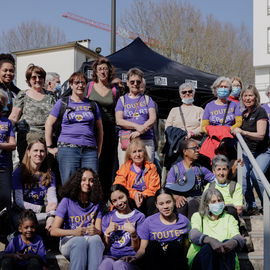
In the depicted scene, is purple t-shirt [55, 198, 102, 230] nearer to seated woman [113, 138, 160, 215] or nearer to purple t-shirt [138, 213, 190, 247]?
purple t-shirt [138, 213, 190, 247]

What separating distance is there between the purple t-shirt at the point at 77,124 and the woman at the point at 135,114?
0.60 m

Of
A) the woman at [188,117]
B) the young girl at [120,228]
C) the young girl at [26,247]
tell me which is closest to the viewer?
the young girl at [26,247]

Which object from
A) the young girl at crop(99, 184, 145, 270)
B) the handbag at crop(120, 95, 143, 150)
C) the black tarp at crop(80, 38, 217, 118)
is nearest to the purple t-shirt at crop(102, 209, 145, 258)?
the young girl at crop(99, 184, 145, 270)

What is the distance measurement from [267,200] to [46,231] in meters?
2.24

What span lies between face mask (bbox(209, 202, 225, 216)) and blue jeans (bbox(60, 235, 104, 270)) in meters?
1.16

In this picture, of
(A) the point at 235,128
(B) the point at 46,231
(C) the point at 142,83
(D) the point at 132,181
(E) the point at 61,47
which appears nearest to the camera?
(B) the point at 46,231

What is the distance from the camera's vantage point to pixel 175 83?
28.7ft

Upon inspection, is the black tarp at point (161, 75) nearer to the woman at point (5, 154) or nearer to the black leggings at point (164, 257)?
the woman at point (5, 154)

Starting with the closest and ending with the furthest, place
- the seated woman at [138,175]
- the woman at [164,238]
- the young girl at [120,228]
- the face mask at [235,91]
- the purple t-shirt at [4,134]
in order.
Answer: the woman at [164,238], the young girl at [120,228], the purple t-shirt at [4,134], the seated woman at [138,175], the face mask at [235,91]

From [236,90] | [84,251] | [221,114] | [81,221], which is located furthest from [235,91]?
[84,251]

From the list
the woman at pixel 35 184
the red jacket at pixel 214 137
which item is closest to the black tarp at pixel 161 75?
the red jacket at pixel 214 137

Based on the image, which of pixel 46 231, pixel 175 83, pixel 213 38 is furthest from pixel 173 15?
pixel 46 231

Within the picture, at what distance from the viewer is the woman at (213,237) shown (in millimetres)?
3896

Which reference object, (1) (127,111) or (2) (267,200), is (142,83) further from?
(2) (267,200)
